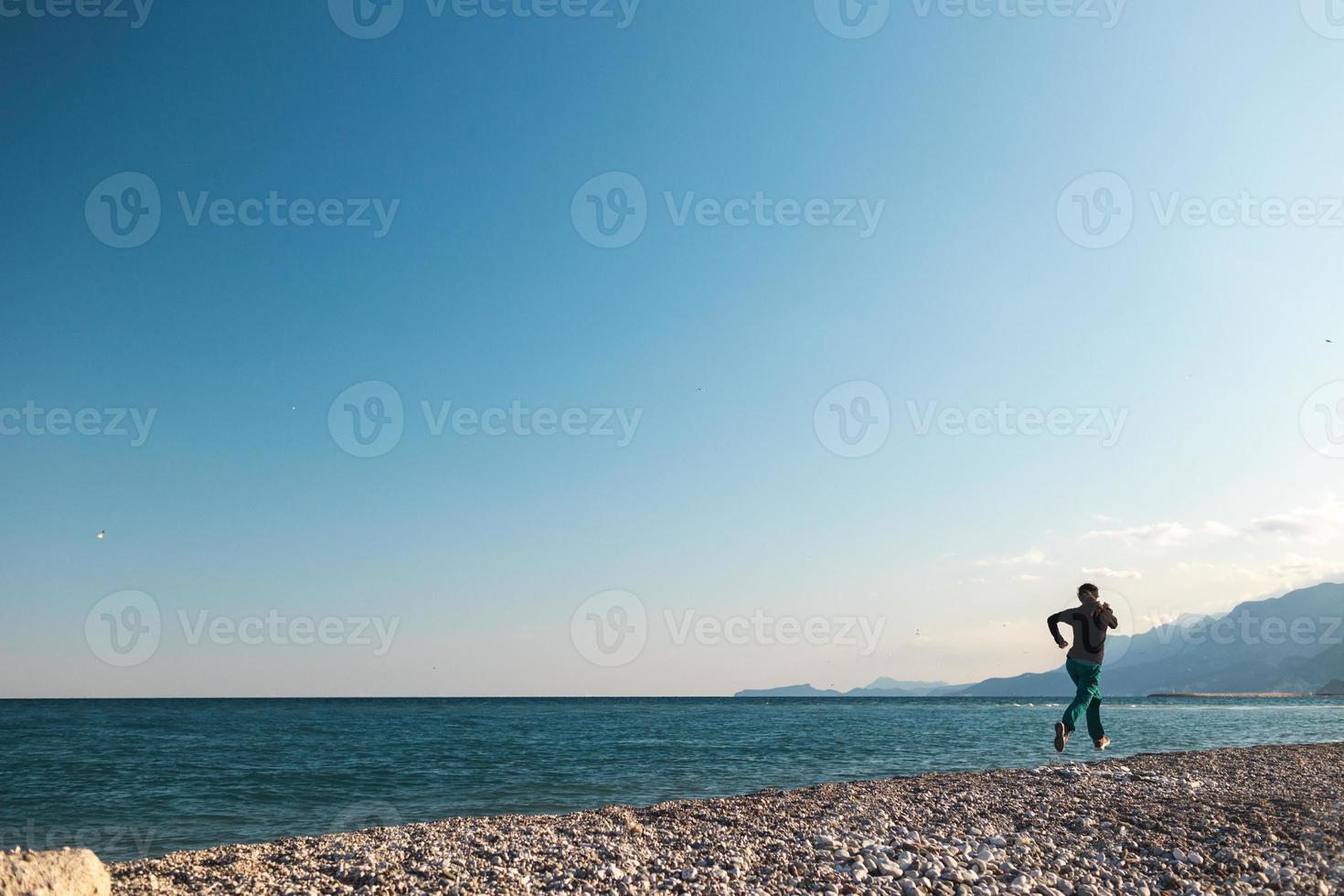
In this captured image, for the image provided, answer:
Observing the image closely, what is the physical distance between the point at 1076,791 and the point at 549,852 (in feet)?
36.1

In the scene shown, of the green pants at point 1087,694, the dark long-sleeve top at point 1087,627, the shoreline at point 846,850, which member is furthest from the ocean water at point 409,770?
the dark long-sleeve top at point 1087,627

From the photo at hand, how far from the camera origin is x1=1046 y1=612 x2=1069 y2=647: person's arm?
41.6ft

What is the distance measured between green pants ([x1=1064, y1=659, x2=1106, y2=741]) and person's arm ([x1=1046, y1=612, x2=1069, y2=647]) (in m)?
0.48

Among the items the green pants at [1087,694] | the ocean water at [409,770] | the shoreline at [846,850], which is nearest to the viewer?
the shoreline at [846,850]

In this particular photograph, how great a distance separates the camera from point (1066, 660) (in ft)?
43.0

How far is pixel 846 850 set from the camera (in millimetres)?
10383

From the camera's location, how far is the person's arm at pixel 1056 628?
499 inches

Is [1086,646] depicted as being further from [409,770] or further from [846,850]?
[409,770]

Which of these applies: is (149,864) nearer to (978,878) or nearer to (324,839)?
(324,839)

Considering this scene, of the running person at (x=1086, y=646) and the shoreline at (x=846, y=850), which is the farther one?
the running person at (x=1086, y=646)

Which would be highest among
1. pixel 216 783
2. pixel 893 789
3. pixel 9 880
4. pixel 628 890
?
pixel 9 880

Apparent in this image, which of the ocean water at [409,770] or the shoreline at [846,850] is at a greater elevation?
the shoreline at [846,850]

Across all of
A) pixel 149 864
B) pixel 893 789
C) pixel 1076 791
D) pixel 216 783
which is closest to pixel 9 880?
pixel 149 864

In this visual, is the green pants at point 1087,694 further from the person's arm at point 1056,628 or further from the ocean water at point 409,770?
the ocean water at point 409,770
